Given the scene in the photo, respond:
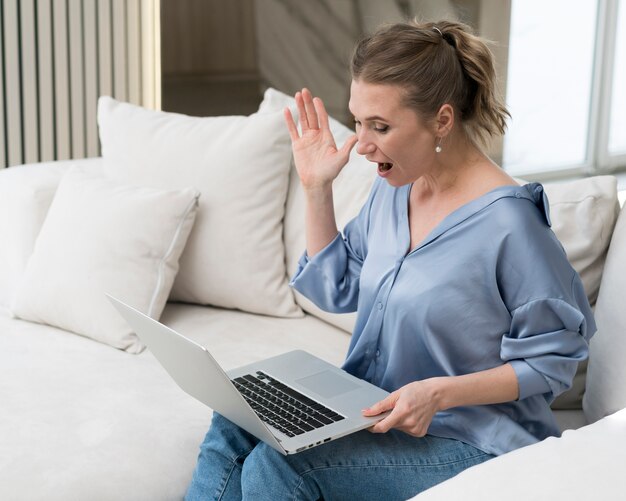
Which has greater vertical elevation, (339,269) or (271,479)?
(339,269)

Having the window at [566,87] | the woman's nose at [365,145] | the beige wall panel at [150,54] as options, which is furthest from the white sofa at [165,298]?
the window at [566,87]

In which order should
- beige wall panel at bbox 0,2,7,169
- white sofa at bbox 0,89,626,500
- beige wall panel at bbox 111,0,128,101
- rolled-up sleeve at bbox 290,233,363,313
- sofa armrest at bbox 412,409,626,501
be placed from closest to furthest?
sofa armrest at bbox 412,409,626,501 < white sofa at bbox 0,89,626,500 < rolled-up sleeve at bbox 290,233,363,313 < beige wall panel at bbox 0,2,7,169 < beige wall panel at bbox 111,0,128,101

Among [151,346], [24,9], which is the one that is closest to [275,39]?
[24,9]

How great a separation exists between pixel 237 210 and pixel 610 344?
2.91 feet

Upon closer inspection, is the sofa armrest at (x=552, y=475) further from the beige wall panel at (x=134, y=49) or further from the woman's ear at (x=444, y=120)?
the beige wall panel at (x=134, y=49)

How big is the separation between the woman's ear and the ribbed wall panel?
1.94 meters

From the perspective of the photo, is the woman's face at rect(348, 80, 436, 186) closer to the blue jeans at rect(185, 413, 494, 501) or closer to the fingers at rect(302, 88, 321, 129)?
the fingers at rect(302, 88, 321, 129)

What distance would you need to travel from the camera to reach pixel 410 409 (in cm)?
135

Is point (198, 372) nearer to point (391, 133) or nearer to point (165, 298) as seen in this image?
point (391, 133)

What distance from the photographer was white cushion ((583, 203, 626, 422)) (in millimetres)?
1585

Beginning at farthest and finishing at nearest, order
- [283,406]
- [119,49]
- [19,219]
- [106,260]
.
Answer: [119,49] → [19,219] → [106,260] → [283,406]

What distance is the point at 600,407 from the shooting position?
1622 mm

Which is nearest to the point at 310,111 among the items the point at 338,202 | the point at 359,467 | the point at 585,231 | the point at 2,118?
the point at 338,202

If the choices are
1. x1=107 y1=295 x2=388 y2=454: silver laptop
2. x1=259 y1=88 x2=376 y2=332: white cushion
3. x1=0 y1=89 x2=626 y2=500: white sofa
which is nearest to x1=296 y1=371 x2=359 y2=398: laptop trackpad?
x1=107 y1=295 x2=388 y2=454: silver laptop
